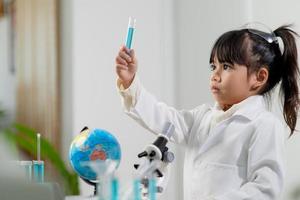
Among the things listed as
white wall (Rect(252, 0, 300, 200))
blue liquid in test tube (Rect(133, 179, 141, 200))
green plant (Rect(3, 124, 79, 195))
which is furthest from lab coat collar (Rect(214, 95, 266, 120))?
green plant (Rect(3, 124, 79, 195))

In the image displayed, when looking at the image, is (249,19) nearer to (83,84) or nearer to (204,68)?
(204,68)

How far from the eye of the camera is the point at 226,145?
1513 mm

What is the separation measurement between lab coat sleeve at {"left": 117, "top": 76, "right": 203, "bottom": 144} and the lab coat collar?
16 centimetres

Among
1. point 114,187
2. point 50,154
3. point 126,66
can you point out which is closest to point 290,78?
point 126,66

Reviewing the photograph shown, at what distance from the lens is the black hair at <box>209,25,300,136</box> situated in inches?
63.6

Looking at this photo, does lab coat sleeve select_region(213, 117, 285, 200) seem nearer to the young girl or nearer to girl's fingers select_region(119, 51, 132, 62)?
→ the young girl

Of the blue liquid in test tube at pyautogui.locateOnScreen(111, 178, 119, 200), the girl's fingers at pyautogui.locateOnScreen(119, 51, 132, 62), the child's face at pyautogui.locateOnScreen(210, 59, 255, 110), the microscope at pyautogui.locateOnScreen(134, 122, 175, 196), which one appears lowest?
the microscope at pyautogui.locateOnScreen(134, 122, 175, 196)

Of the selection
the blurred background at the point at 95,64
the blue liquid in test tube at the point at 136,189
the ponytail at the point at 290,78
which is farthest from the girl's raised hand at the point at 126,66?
the blurred background at the point at 95,64

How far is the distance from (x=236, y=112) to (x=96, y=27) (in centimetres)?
173

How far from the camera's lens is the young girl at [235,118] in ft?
4.62

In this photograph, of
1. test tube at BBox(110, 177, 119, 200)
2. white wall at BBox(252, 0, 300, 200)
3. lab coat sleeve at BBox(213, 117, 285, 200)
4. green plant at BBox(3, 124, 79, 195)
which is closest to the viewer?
test tube at BBox(110, 177, 119, 200)

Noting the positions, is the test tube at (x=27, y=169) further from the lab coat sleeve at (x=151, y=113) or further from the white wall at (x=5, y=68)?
the white wall at (x=5, y=68)

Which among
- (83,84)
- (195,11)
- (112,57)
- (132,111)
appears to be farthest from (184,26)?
(132,111)

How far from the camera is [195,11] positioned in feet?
10.2
